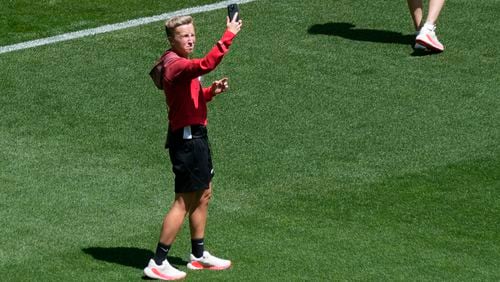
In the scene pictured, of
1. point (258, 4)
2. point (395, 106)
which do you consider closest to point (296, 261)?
point (395, 106)

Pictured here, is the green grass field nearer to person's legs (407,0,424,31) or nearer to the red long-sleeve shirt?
person's legs (407,0,424,31)

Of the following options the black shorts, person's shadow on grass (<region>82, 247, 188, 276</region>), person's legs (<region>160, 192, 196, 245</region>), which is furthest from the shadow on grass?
the black shorts

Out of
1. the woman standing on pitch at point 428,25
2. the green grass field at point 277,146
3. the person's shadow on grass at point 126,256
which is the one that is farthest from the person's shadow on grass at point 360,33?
the person's shadow on grass at point 126,256

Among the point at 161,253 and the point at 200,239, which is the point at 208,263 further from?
the point at 161,253

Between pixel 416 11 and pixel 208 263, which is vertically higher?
pixel 416 11

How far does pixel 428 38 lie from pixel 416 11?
1.60ft

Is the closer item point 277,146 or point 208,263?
point 208,263

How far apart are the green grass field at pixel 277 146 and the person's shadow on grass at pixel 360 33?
0.03 metres

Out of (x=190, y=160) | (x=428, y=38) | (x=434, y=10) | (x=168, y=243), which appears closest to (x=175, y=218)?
(x=168, y=243)

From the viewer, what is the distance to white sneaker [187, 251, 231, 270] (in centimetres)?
931

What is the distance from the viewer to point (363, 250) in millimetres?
9617

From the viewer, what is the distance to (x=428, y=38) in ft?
45.9

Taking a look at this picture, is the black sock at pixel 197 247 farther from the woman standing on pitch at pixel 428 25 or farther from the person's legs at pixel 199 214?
the woman standing on pitch at pixel 428 25

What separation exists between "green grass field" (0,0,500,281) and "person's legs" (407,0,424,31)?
0.97ft
